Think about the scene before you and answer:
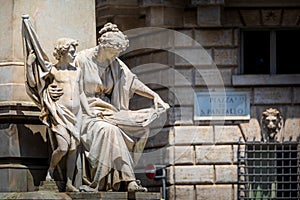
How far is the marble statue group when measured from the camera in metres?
13.7

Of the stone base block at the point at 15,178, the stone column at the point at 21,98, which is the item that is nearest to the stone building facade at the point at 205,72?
the stone column at the point at 21,98

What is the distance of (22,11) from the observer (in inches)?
570

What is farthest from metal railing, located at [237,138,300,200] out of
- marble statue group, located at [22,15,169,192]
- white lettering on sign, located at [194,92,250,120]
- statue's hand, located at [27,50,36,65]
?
statue's hand, located at [27,50,36,65]

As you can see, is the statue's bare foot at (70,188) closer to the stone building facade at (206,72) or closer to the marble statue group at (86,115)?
the marble statue group at (86,115)

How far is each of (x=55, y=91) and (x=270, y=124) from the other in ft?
36.4

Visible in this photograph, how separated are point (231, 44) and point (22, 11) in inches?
413

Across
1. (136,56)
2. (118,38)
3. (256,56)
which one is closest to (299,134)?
(256,56)

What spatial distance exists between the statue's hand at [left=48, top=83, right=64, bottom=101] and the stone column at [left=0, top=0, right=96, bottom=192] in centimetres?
48

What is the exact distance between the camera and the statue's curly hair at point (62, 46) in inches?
545

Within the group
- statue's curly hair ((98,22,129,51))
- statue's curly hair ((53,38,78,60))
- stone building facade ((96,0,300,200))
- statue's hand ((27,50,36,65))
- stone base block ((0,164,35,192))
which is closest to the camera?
statue's hand ((27,50,36,65))

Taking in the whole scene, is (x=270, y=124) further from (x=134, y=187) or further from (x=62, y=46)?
(x=62, y=46)

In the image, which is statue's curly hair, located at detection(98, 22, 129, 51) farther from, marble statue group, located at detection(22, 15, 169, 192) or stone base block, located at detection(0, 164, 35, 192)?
stone base block, located at detection(0, 164, 35, 192)

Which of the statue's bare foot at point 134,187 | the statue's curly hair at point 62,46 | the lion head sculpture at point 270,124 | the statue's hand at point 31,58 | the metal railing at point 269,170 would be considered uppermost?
the statue's curly hair at point 62,46

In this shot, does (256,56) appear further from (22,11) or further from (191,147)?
(22,11)
